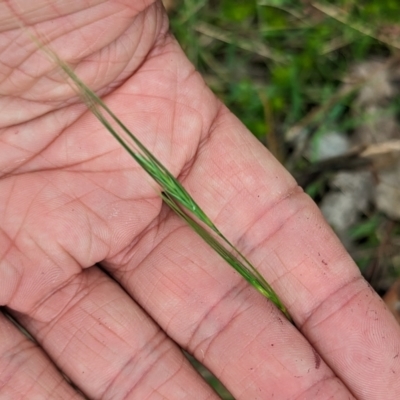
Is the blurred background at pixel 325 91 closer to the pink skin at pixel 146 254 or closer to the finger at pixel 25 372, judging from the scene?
the pink skin at pixel 146 254

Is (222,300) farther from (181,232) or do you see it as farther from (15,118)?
(15,118)

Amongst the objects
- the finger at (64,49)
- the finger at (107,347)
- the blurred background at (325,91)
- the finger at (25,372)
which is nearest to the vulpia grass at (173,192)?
the finger at (64,49)

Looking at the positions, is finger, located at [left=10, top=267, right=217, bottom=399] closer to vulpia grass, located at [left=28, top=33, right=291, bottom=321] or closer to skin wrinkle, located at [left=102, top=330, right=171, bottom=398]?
skin wrinkle, located at [left=102, top=330, right=171, bottom=398]

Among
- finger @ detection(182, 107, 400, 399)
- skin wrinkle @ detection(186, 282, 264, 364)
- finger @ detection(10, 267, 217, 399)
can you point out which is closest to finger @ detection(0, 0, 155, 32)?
finger @ detection(182, 107, 400, 399)

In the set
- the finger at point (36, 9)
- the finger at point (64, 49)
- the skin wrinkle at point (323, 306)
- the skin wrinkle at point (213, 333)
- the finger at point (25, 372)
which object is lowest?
the skin wrinkle at point (323, 306)

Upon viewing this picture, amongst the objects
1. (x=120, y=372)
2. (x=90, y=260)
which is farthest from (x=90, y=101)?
(x=120, y=372)

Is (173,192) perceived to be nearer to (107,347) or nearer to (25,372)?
(107,347)

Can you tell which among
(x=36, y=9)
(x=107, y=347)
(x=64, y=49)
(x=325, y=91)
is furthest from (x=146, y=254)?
(x=325, y=91)
